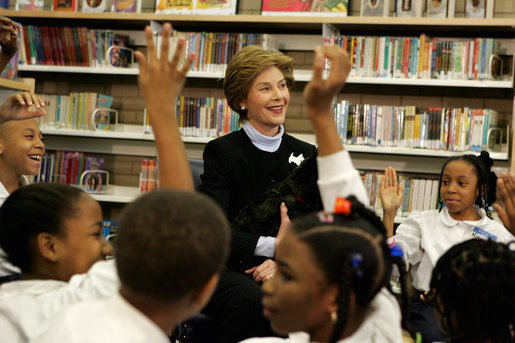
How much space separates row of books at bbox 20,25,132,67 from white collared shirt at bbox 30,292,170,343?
131 inches

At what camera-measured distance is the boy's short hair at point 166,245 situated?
99 cm

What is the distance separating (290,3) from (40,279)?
9.47ft

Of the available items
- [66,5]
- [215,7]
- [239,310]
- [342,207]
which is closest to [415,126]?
[215,7]

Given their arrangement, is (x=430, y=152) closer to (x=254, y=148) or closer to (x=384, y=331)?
(x=254, y=148)

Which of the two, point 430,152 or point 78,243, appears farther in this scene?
point 430,152

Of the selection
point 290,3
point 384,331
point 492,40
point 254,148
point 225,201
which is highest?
point 290,3

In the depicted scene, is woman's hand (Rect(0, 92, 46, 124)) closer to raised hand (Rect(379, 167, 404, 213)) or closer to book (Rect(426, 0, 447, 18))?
raised hand (Rect(379, 167, 404, 213))

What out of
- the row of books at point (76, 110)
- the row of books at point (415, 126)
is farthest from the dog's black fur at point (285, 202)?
the row of books at point (76, 110)

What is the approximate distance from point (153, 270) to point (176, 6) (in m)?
3.33

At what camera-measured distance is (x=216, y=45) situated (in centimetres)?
397

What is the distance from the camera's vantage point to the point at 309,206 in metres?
1.88

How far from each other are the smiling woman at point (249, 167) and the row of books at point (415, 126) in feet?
4.37

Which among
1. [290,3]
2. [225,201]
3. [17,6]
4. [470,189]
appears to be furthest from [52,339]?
[17,6]

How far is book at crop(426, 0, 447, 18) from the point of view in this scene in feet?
12.2
